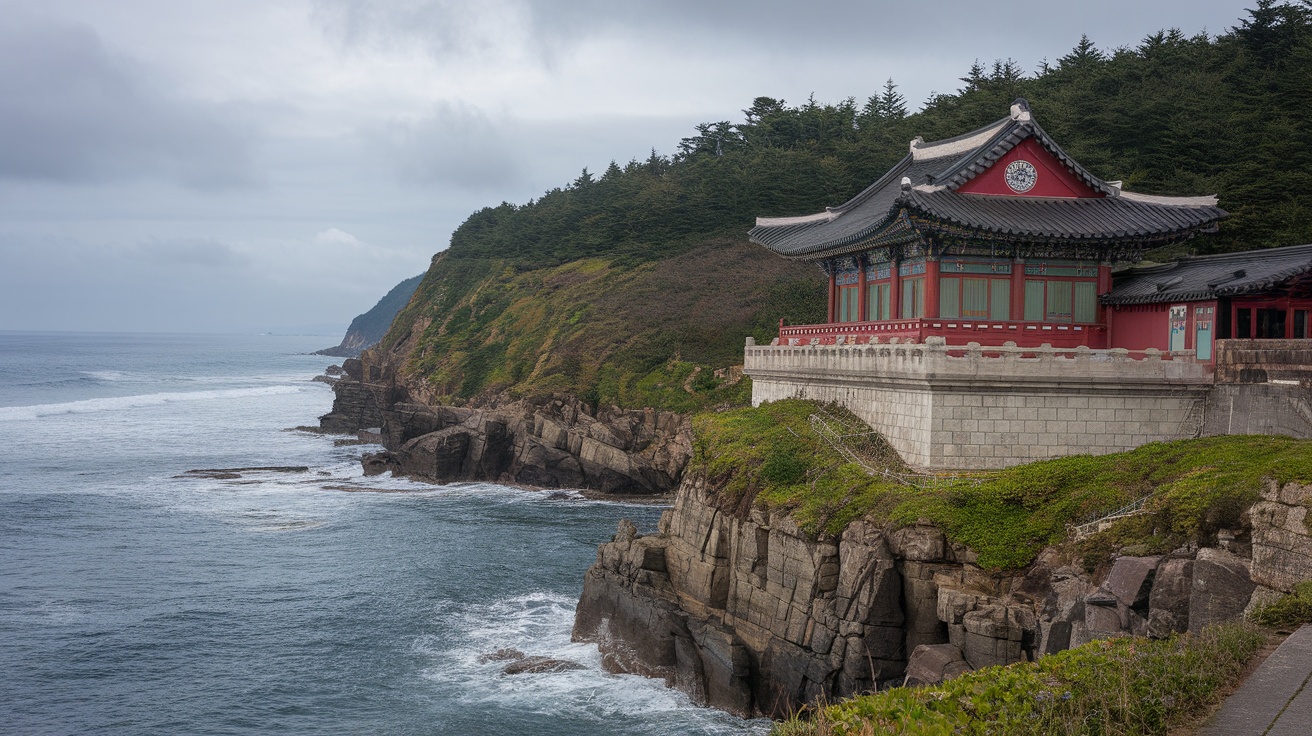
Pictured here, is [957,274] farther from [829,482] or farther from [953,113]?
[953,113]

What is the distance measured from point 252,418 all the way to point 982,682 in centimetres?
9812

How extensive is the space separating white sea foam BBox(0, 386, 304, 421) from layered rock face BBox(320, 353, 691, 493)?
167 feet

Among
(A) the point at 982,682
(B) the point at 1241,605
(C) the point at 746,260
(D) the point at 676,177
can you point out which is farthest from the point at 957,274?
(D) the point at 676,177

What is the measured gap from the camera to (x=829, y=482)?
1045 inches

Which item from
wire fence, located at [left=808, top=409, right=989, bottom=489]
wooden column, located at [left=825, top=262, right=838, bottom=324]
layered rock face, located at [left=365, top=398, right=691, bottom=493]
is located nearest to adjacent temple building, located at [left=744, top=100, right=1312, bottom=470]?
wire fence, located at [left=808, top=409, right=989, bottom=489]

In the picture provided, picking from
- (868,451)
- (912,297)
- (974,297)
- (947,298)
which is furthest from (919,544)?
(912,297)

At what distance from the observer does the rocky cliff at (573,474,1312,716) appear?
656 inches

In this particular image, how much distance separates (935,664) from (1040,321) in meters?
14.1

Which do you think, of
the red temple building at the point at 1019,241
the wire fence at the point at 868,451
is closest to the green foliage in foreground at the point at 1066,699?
the wire fence at the point at 868,451

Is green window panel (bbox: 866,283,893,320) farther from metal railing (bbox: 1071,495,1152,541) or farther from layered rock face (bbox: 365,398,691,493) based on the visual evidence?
layered rock face (bbox: 365,398,691,493)

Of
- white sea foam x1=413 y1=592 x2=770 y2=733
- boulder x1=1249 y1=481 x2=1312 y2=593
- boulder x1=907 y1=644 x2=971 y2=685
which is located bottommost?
white sea foam x1=413 y1=592 x2=770 y2=733

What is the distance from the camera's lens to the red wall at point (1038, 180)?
30969 millimetres

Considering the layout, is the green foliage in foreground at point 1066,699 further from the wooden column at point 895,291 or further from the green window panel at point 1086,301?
the wooden column at point 895,291

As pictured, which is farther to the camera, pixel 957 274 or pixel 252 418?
pixel 252 418
